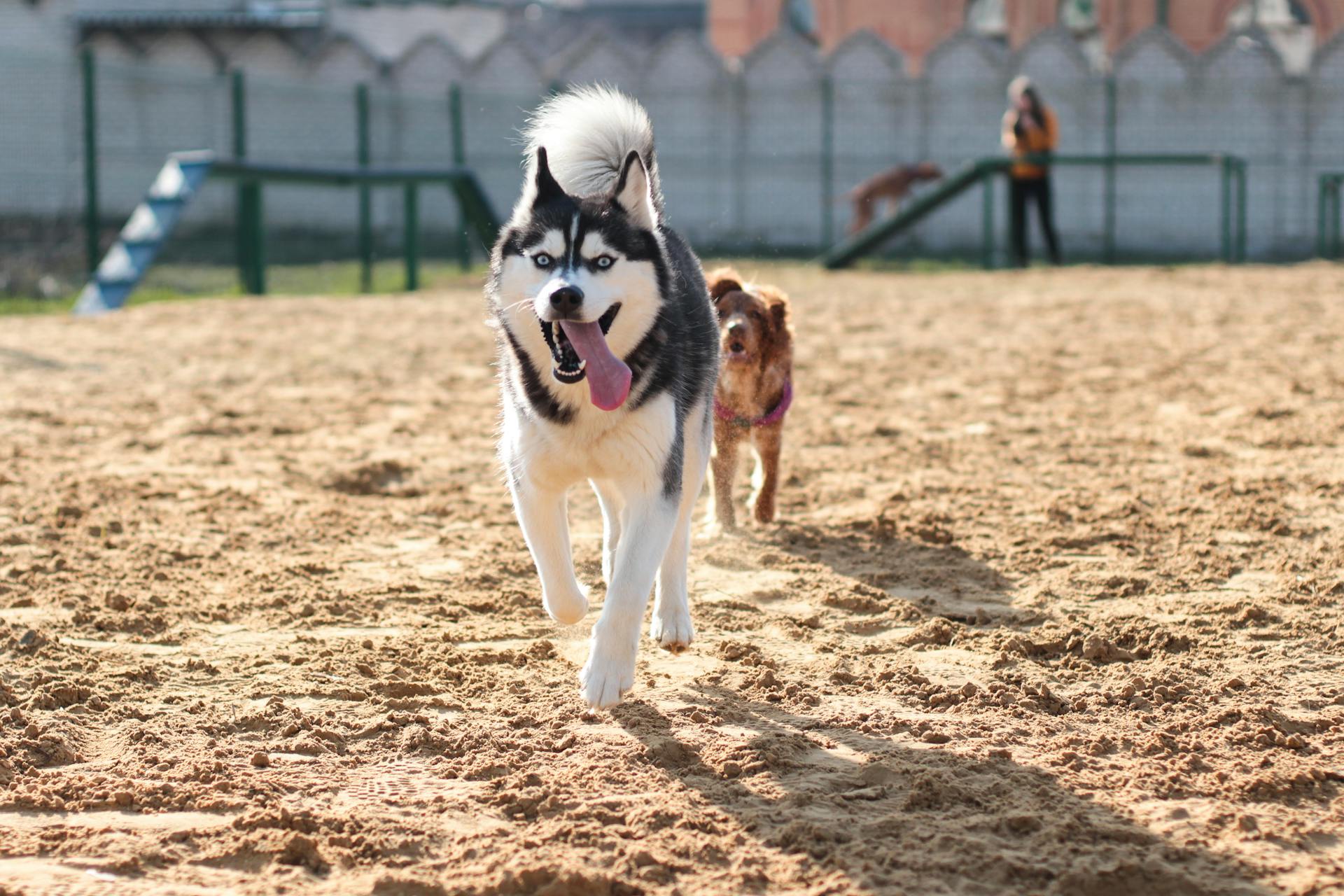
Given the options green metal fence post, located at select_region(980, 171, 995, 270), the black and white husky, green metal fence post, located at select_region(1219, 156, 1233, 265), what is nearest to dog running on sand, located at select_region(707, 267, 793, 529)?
the black and white husky

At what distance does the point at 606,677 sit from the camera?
12.6 feet

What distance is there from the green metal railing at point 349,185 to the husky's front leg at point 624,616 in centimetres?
1035

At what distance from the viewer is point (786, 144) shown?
22.6m

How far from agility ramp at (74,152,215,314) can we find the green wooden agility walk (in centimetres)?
812

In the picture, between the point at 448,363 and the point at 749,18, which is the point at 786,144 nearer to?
the point at 448,363

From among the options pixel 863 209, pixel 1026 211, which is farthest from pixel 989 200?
pixel 863 209

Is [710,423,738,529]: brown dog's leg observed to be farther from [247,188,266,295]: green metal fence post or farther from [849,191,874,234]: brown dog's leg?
[849,191,874,234]: brown dog's leg

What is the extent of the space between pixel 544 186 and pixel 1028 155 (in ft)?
48.9

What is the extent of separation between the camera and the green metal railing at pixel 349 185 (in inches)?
606


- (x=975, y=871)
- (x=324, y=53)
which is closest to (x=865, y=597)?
(x=975, y=871)

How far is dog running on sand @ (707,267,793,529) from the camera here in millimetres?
5984

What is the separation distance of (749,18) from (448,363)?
29.5m

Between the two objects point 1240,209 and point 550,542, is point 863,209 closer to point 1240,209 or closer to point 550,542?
point 1240,209

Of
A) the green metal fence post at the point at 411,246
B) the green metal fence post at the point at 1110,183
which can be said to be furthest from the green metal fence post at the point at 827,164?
the green metal fence post at the point at 411,246
